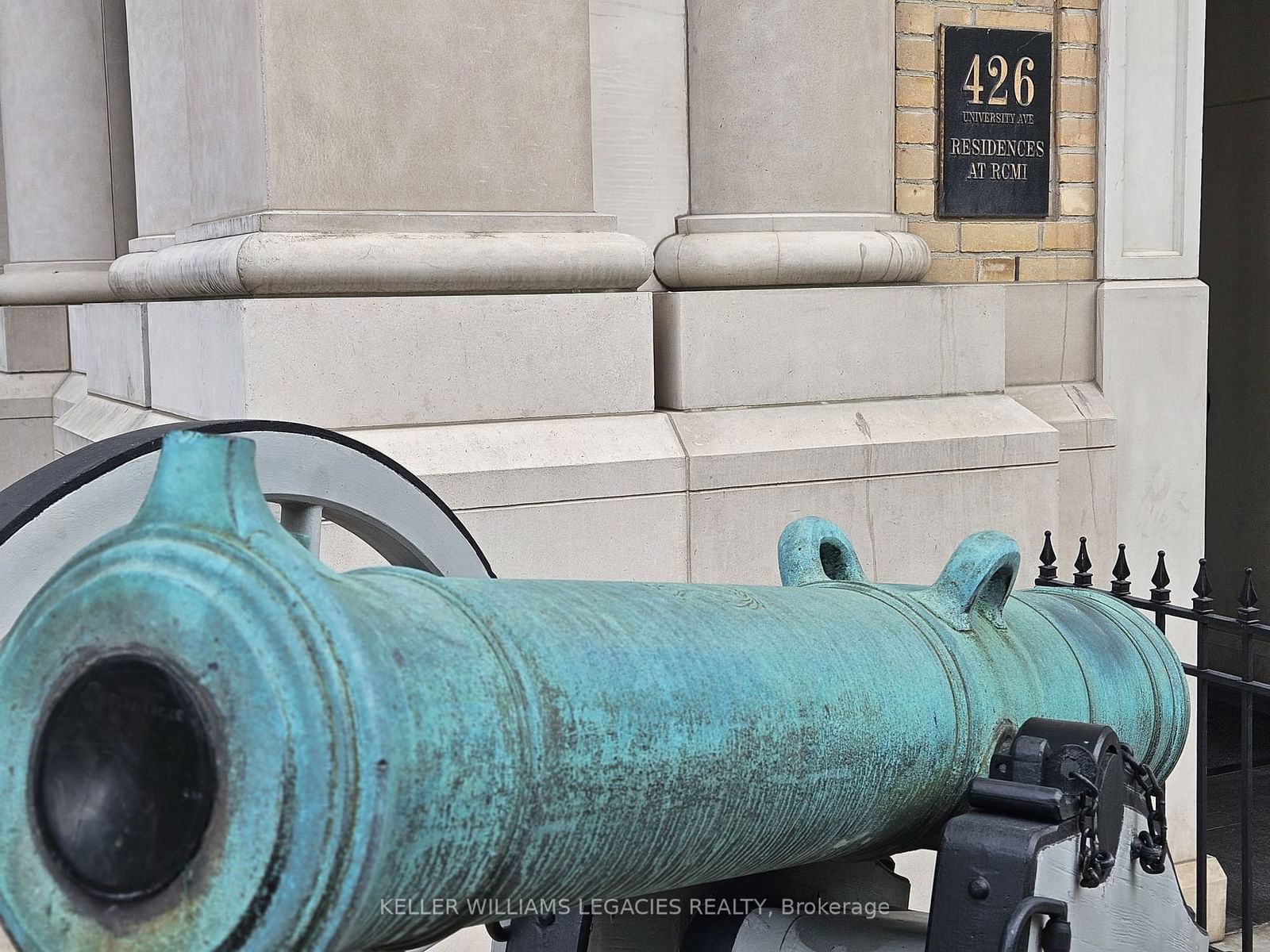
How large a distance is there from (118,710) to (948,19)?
13.9ft

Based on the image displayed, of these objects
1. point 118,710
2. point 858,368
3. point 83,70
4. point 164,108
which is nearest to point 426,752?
point 118,710

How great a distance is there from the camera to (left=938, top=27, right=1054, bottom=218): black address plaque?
188 inches

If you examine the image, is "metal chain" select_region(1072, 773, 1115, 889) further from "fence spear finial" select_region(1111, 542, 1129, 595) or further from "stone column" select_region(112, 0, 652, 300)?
"stone column" select_region(112, 0, 652, 300)

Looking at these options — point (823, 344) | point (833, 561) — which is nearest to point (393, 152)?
point (823, 344)

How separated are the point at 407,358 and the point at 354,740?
8.27ft

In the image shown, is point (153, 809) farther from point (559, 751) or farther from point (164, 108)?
point (164, 108)

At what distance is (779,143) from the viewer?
4.24 metres

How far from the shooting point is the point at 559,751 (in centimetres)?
126

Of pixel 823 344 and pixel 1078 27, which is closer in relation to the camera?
pixel 823 344

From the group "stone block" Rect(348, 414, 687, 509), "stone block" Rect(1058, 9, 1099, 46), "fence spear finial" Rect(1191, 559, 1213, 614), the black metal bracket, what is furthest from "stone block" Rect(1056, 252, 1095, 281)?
the black metal bracket

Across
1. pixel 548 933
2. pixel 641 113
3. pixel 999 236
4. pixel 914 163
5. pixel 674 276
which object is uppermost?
pixel 641 113

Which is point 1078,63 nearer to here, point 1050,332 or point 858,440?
point 1050,332

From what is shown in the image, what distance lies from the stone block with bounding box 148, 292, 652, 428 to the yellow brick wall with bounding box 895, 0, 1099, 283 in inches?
52.5

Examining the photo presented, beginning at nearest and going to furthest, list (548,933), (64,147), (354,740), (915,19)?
1. (354,740)
2. (548,933)
3. (915,19)
4. (64,147)
